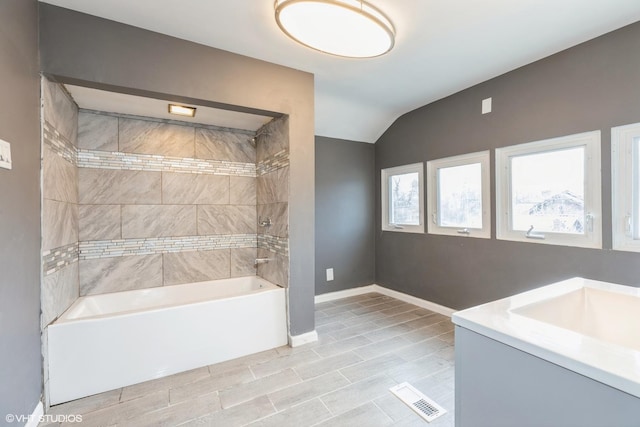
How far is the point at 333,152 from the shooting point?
3850 mm

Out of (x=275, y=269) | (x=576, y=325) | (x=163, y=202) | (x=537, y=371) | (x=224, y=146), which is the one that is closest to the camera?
(x=537, y=371)

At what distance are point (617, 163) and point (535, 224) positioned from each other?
690mm

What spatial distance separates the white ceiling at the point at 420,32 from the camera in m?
1.70

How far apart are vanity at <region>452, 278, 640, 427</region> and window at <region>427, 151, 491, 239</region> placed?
1.69 meters

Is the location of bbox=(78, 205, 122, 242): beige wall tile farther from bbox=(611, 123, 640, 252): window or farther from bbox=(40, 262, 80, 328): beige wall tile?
bbox=(611, 123, 640, 252): window

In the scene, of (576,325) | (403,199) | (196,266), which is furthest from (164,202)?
(576,325)

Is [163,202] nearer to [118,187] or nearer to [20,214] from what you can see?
[118,187]

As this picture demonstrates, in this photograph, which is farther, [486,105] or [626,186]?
[486,105]

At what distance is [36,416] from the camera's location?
5.24 ft

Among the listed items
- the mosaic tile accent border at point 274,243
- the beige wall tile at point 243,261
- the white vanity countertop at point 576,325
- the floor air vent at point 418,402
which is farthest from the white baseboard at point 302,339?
the white vanity countertop at point 576,325

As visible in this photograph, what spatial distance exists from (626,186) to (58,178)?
4059 mm

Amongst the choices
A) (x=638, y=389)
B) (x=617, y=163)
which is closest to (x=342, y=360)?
(x=638, y=389)

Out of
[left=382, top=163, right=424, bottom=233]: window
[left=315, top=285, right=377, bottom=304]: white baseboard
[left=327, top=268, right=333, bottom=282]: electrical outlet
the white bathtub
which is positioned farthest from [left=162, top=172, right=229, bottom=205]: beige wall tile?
[left=382, top=163, right=424, bottom=233]: window

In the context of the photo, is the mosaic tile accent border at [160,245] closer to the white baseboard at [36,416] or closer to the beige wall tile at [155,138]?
the beige wall tile at [155,138]
